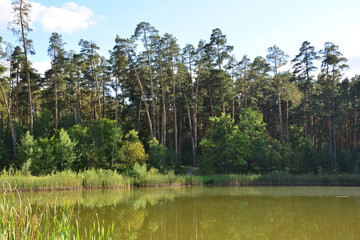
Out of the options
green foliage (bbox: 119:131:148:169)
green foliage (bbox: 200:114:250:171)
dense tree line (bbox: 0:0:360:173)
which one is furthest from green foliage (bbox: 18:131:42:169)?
green foliage (bbox: 200:114:250:171)

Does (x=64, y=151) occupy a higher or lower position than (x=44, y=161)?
higher

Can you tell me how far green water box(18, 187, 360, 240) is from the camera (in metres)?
10.2

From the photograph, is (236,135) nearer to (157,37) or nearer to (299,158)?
(299,158)

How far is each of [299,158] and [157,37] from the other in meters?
20.0

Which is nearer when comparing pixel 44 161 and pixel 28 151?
pixel 28 151

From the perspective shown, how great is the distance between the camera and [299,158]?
107ft

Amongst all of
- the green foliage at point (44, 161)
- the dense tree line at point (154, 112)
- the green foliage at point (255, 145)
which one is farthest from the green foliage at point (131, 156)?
the green foliage at point (255, 145)

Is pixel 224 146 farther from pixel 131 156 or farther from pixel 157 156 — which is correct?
pixel 131 156

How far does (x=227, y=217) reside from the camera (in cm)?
1295

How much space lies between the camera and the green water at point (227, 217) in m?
10.2

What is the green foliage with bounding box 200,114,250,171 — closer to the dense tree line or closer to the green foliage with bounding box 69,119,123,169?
the dense tree line

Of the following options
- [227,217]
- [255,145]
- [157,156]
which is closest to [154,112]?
[157,156]

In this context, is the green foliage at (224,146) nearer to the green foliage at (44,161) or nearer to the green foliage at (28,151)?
the green foliage at (44,161)

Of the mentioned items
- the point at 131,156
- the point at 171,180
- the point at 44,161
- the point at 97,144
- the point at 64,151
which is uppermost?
the point at 97,144
